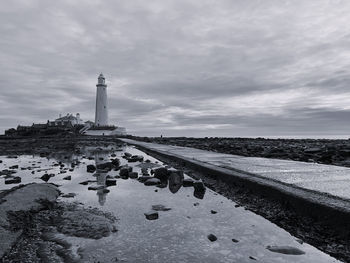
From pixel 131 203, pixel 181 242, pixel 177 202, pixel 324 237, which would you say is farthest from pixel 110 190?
pixel 324 237

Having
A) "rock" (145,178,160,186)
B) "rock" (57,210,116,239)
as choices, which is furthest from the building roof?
"rock" (57,210,116,239)

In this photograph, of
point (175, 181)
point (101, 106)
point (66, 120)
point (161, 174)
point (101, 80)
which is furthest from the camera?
point (66, 120)

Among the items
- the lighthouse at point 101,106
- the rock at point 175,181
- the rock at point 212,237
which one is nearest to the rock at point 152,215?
the rock at point 212,237

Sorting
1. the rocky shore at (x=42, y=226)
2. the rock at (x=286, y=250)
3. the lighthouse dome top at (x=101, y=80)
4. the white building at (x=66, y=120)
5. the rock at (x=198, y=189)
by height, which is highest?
the lighthouse dome top at (x=101, y=80)

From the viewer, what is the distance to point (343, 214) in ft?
9.65

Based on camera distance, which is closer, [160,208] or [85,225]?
[85,225]

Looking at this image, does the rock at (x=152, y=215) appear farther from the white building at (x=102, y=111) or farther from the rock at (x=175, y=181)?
the white building at (x=102, y=111)

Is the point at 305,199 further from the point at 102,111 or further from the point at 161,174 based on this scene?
the point at 102,111

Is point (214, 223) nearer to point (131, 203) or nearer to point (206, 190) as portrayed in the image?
point (131, 203)

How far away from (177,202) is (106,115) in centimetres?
6426

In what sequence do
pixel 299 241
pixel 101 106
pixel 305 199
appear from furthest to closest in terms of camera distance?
pixel 101 106 < pixel 305 199 < pixel 299 241

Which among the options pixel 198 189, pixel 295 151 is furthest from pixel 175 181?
pixel 295 151

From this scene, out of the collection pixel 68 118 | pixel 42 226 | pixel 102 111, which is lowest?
pixel 42 226

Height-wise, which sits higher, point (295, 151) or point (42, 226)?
point (295, 151)
